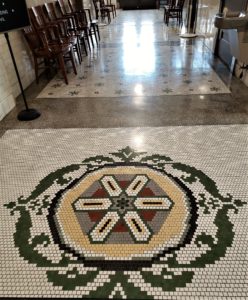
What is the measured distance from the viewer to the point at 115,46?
6.36 metres

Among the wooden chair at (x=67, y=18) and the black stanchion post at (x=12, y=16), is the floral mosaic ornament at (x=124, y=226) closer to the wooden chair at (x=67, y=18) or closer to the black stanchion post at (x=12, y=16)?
the black stanchion post at (x=12, y=16)

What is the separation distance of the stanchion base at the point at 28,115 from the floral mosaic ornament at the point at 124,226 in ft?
3.90

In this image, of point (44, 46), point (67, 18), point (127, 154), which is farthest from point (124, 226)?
point (67, 18)

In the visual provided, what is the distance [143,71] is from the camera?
455 cm

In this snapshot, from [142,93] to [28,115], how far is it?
156 centimetres

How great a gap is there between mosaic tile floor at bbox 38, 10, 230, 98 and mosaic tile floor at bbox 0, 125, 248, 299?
129 cm

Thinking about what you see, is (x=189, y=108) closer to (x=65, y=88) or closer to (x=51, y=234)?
(x=65, y=88)

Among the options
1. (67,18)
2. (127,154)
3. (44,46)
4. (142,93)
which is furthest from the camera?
(67,18)

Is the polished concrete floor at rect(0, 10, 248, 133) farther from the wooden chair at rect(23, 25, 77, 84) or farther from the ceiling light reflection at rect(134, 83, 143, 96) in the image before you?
the wooden chair at rect(23, 25, 77, 84)

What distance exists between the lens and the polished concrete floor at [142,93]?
3025mm

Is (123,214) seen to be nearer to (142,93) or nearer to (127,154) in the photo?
(127,154)

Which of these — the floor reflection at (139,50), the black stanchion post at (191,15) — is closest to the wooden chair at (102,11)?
the floor reflection at (139,50)

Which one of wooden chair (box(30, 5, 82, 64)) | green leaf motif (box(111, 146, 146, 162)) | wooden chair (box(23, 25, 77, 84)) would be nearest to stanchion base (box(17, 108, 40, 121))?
wooden chair (box(23, 25, 77, 84))

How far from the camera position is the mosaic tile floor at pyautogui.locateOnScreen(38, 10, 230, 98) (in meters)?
3.79
